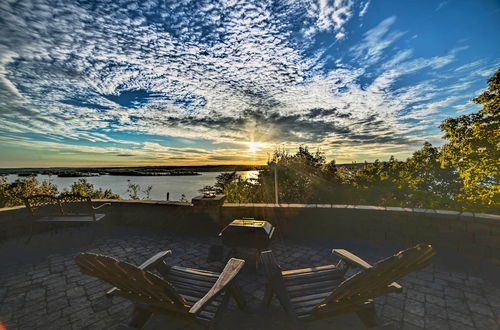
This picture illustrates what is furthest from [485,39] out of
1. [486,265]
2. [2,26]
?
[2,26]

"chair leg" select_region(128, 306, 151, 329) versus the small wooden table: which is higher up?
the small wooden table

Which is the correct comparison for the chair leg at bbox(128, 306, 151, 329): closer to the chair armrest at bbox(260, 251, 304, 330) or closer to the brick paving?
the brick paving

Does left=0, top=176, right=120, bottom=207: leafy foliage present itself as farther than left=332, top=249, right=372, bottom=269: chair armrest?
Yes

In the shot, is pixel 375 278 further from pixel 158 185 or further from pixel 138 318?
pixel 158 185

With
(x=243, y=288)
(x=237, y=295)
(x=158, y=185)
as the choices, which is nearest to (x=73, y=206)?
(x=243, y=288)

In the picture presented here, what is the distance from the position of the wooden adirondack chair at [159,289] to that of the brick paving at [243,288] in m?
0.43

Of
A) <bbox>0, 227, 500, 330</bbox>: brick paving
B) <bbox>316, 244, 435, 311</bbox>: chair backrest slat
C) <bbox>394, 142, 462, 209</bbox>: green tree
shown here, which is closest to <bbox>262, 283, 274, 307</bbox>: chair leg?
<bbox>0, 227, 500, 330</bbox>: brick paving

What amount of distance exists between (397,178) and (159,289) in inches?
415

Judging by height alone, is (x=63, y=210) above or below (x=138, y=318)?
above

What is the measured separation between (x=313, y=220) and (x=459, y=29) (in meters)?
4.64

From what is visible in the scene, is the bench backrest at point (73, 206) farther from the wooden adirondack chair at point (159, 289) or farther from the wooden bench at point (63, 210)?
the wooden adirondack chair at point (159, 289)

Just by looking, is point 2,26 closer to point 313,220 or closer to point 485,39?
point 313,220

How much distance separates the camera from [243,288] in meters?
2.86

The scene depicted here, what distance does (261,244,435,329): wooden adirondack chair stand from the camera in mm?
1574
